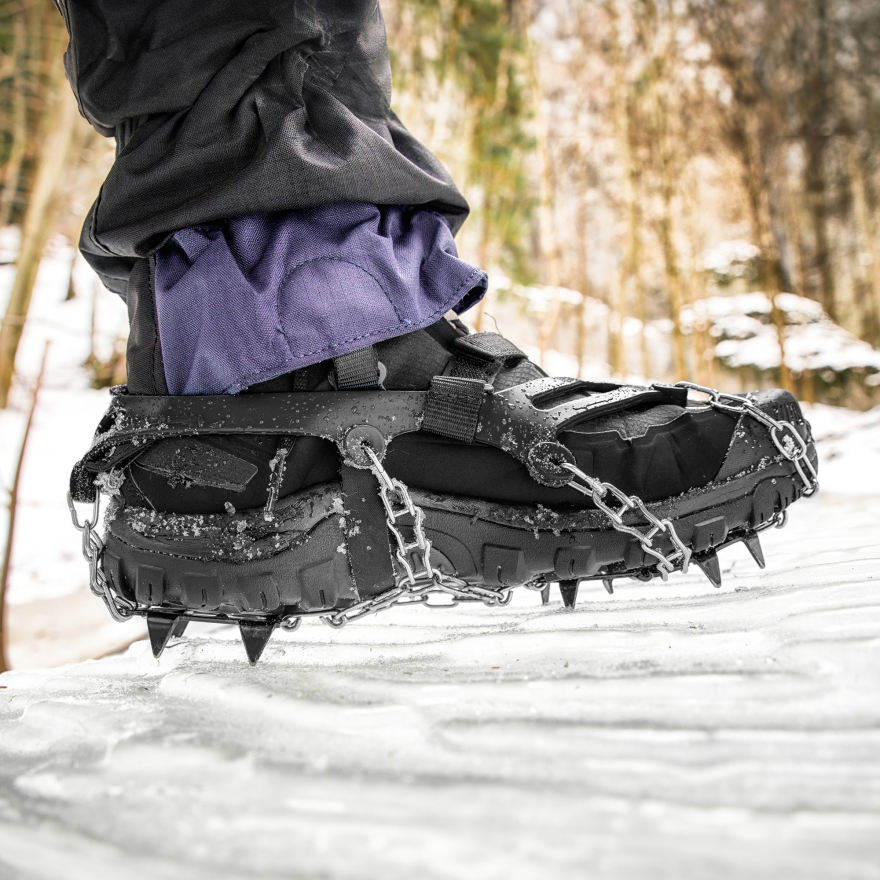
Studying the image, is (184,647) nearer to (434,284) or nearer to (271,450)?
(271,450)

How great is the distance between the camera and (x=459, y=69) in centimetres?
616

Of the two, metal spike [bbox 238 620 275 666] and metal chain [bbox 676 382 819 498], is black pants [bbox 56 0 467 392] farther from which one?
metal chain [bbox 676 382 819 498]

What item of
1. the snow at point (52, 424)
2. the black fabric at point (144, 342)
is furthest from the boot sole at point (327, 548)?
the snow at point (52, 424)

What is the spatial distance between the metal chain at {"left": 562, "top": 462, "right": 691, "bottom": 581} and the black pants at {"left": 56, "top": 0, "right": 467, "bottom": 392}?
345mm

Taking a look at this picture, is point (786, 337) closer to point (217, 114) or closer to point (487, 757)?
point (217, 114)

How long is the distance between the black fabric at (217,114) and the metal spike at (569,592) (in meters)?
0.45

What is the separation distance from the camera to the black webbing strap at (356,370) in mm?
708

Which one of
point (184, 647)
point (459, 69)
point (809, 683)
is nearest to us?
point (809, 683)

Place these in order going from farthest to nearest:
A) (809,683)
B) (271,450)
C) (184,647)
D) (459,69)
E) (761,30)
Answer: (761,30)
(459,69)
(184,647)
(271,450)
(809,683)

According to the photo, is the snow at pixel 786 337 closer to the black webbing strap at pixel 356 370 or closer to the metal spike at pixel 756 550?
the metal spike at pixel 756 550

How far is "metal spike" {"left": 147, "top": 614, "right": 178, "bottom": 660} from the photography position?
75cm

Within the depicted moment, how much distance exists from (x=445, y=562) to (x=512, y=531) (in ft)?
0.23

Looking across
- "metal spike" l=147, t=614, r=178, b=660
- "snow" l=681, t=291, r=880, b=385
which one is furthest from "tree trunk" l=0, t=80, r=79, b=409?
"snow" l=681, t=291, r=880, b=385

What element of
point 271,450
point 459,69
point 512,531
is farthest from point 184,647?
point 459,69
